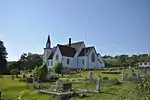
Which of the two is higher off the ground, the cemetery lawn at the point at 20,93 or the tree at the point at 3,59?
the tree at the point at 3,59

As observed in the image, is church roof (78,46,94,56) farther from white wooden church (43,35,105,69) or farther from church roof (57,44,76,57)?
church roof (57,44,76,57)

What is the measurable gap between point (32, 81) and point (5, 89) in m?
6.11

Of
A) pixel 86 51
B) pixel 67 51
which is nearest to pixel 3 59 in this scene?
pixel 67 51

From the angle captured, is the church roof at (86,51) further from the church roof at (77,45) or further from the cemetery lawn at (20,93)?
the cemetery lawn at (20,93)

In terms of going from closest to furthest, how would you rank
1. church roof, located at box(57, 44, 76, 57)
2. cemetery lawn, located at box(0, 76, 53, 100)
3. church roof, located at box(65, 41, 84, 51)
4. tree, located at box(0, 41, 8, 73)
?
cemetery lawn, located at box(0, 76, 53, 100) < tree, located at box(0, 41, 8, 73) < church roof, located at box(57, 44, 76, 57) < church roof, located at box(65, 41, 84, 51)

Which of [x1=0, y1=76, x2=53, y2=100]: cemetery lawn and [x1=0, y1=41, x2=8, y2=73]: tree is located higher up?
[x1=0, y1=41, x2=8, y2=73]: tree

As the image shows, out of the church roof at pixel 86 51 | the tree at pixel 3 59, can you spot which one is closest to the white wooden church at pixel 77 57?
the church roof at pixel 86 51

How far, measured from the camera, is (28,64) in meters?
84.4

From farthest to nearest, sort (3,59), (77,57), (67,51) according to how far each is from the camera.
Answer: (67,51), (77,57), (3,59)

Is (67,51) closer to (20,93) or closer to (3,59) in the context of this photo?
(3,59)

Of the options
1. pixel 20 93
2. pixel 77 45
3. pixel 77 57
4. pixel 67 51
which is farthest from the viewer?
pixel 77 45

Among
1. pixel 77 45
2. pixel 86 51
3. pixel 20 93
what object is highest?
pixel 77 45

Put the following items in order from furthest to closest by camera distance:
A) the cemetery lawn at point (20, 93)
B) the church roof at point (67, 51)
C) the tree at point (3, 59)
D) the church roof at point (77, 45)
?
the church roof at point (77, 45), the church roof at point (67, 51), the tree at point (3, 59), the cemetery lawn at point (20, 93)

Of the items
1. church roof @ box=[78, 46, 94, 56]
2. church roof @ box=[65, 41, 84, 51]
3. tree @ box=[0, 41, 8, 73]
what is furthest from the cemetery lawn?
church roof @ box=[65, 41, 84, 51]
